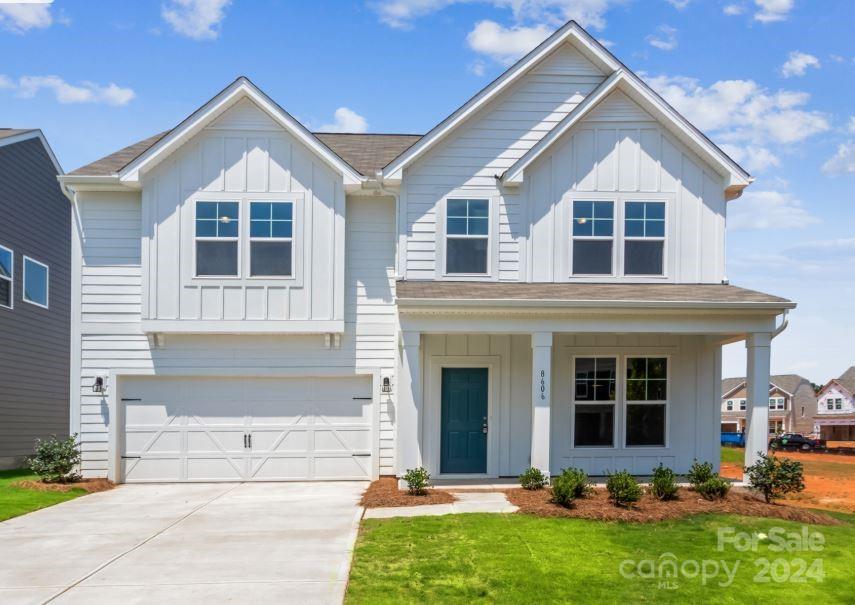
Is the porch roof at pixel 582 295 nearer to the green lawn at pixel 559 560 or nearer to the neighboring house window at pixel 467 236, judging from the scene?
the neighboring house window at pixel 467 236

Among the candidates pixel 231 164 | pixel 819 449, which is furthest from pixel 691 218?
pixel 819 449

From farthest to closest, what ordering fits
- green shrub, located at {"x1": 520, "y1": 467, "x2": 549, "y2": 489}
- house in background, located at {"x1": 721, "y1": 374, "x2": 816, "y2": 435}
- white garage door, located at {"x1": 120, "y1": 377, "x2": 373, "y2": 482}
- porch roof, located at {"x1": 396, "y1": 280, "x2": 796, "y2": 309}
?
house in background, located at {"x1": 721, "y1": 374, "x2": 816, "y2": 435}, white garage door, located at {"x1": 120, "y1": 377, "x2": 373, "y2": 482}, porch roof, located at {"x1": 396, "y1": 280, "x2": 796, "y2": 309}, green shrub, located at {"x1": 520, "y1": 467, "x2": 549, "y2": 489}

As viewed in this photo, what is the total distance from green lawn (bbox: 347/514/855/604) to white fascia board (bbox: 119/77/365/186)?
7.04 metres

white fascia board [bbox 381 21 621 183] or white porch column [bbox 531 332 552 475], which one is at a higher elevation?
white fascia board [bbox 381 21 621 183]

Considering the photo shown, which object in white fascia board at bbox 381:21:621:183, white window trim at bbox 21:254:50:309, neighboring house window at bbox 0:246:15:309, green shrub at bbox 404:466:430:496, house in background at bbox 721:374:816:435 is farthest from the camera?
house in background at bbox 721:374:816:435

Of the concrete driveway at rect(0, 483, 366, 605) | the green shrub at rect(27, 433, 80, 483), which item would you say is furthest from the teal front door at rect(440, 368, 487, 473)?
the green shrub at rect(27, 433, 80, 483)

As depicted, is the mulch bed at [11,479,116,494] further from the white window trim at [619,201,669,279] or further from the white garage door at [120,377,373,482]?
the white window trim at [619,201,669,279]

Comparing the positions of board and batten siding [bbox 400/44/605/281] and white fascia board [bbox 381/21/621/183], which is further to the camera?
board and batten siding [bbox 400/44/605/281]

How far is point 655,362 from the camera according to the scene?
1494cm

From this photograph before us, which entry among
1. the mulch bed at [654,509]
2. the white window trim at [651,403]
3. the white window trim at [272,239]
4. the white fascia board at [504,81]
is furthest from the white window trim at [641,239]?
the white window trim at [272,239]

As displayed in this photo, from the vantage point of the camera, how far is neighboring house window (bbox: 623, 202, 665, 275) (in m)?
14.5

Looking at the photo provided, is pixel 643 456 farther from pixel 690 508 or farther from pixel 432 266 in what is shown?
pixel 432 266

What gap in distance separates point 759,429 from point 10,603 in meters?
11.4

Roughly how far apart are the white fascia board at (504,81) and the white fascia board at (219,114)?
0.93 meters
